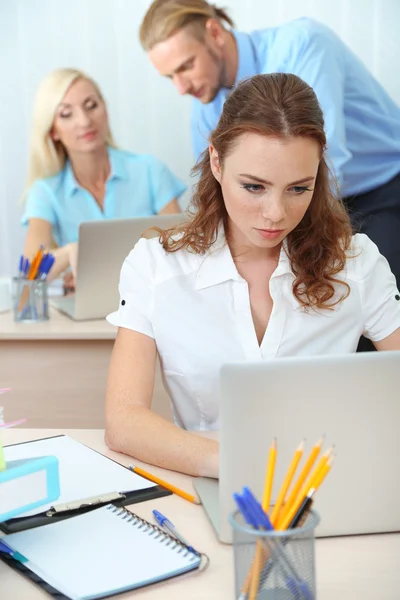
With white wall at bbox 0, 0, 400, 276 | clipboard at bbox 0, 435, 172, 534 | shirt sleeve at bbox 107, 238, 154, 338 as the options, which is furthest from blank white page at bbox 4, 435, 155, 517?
white wall at bbox 0, 0, 400, 276

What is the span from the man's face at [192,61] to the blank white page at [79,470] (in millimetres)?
1563

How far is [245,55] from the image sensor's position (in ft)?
8.50

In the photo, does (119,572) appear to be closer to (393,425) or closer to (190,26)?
(393,425)

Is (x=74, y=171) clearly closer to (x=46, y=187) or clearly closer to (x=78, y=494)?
(x=46, y=187)

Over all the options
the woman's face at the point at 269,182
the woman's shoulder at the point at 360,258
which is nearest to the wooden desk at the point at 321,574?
the woman's face at the point at 269,182

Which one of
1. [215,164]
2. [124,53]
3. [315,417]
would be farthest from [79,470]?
[124,53]

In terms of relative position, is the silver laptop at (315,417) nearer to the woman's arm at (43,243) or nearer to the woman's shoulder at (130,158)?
the woman's arm at (43,243)

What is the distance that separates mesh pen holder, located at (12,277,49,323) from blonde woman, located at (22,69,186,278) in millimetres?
790

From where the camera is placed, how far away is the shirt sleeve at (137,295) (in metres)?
1.56

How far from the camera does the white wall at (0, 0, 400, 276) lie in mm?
3492

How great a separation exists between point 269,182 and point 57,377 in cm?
113

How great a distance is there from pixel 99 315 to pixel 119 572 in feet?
4.87

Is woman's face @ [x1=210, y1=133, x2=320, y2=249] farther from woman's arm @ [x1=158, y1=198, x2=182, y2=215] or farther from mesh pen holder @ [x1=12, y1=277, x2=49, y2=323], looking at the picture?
woman's arm @ [x1=158, y1=198, x2=182, y2=215]

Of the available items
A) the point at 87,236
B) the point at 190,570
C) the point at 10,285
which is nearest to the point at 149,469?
the point at 190,570
